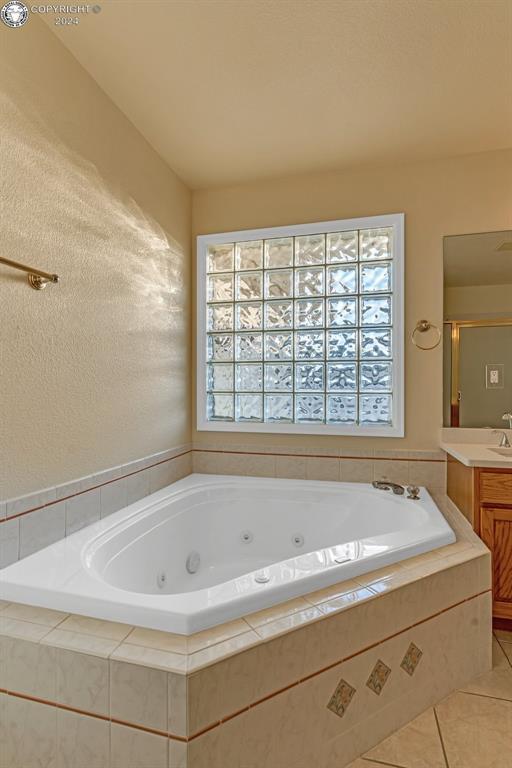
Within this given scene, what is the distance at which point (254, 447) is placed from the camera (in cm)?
273

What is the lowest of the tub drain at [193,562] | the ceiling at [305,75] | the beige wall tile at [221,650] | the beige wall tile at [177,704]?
the tub drain at [193,562]

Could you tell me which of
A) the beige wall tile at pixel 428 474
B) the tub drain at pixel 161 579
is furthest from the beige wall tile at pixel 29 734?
the beige wall tile at pixel 428 474

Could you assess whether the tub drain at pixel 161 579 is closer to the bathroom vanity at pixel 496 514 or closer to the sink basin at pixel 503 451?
the bathroom vanity at pixel 496 514

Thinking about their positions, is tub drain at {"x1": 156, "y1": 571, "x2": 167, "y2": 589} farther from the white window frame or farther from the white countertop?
the white countertop

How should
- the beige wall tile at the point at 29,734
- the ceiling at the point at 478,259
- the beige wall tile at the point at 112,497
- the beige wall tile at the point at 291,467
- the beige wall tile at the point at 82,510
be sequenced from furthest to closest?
the beige wall tile at the point at 291,467
the ceiling at the point at 478,259
the beige wall tile at the point at 112,497
the beige wall tile at the point at 82,510
the beige wall tile at the point at 29,734

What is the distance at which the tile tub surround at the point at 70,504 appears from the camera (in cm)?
142

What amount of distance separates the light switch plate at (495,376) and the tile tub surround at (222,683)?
1.49 meters

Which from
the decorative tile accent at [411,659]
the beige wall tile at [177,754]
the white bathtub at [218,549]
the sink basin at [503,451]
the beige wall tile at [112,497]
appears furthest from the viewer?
the sink basin at [503,451]

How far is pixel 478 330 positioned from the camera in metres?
2.46

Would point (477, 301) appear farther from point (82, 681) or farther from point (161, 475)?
point (82, 681)

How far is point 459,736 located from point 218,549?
1.33 metres

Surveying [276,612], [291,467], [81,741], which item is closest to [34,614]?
[81,741]

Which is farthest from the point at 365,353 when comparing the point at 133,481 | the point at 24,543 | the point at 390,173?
the point at 24,543

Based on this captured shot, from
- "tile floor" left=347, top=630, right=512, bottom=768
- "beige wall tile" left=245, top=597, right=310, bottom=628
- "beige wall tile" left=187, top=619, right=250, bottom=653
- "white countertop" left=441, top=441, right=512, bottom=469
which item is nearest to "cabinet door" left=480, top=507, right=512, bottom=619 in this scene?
"white countertop" left=441, top=441, right=512, bottom=469
